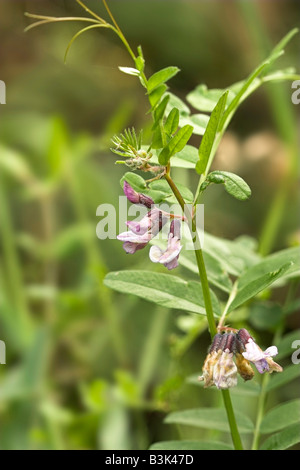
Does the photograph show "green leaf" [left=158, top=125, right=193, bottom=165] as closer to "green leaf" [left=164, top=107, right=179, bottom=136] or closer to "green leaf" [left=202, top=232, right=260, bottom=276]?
"green leaf" [left=164, top=107, right=179, bottom=136]

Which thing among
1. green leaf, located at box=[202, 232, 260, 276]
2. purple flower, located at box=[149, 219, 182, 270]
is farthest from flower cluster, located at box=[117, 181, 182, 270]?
green leaf, located at box=[202, 232, 260, 276]

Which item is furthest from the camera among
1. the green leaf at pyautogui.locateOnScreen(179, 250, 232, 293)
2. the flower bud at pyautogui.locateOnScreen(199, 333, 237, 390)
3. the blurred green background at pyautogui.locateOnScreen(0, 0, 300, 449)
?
the blurred green background at pyautogui.locateOnScreen(0, 0, 300, 449)

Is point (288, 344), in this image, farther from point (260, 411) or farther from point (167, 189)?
point (167, 189)

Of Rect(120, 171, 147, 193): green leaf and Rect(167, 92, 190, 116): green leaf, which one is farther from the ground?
Rect(167, 92, 190, 116): green leaf

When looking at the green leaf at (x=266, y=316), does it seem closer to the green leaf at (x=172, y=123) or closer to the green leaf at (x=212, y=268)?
the green leaf at (x=212, y=268)

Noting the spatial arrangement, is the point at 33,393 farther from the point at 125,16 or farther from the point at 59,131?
the point at 125,16

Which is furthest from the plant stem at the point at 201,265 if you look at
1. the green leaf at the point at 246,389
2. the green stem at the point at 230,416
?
the green leaf at the point at 246,389
